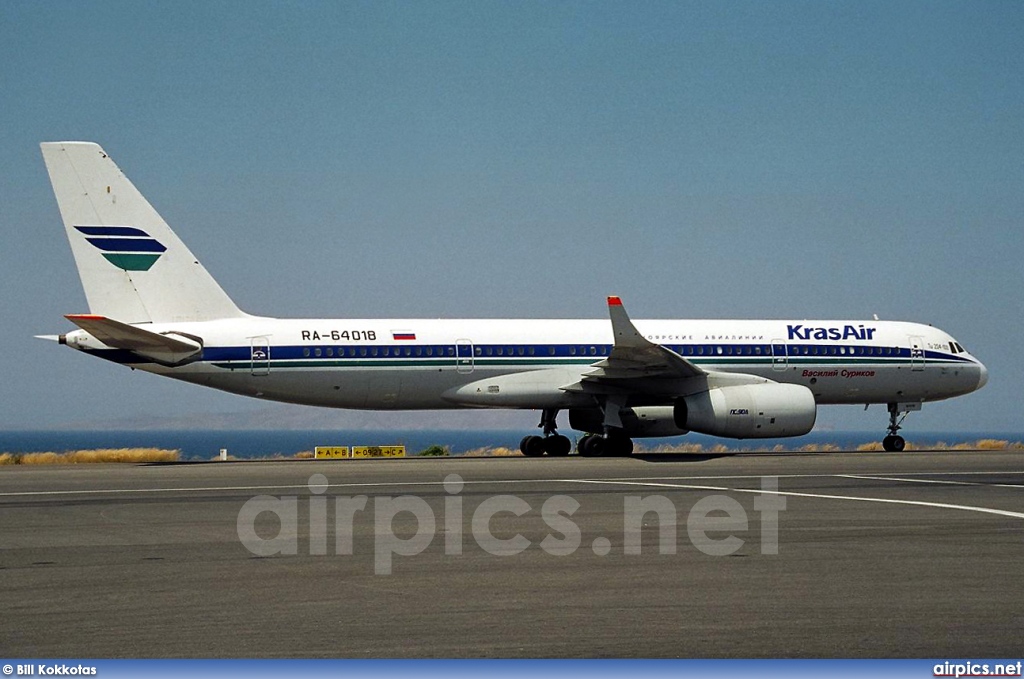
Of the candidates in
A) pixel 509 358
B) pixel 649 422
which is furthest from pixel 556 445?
pixel 509 358

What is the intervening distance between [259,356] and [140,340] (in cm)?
318

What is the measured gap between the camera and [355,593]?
380 inches

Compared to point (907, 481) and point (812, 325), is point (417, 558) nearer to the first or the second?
point (907, 481)

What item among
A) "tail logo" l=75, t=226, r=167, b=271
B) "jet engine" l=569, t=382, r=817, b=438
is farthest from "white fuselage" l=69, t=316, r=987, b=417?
"jet engine" l=569, t=382, r=817, b=438

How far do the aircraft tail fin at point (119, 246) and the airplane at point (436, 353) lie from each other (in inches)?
1.2

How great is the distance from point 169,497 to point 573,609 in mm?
12323

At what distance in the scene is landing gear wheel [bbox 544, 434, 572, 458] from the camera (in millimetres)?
34906

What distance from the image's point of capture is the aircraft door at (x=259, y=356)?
102 feet

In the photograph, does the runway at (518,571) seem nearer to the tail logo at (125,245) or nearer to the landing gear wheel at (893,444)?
the tail logo at (125,245)

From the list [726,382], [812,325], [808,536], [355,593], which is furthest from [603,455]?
[355,593]

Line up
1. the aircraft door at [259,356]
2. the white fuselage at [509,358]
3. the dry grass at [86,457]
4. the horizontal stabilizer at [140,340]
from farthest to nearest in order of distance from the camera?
the dry grass at [86,457]
the white fuselage at [509,358]
the aircraft door at [259,356]
the horizontal stabilizer at [140,340]

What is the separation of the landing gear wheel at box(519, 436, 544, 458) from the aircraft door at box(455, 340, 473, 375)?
332 cm
